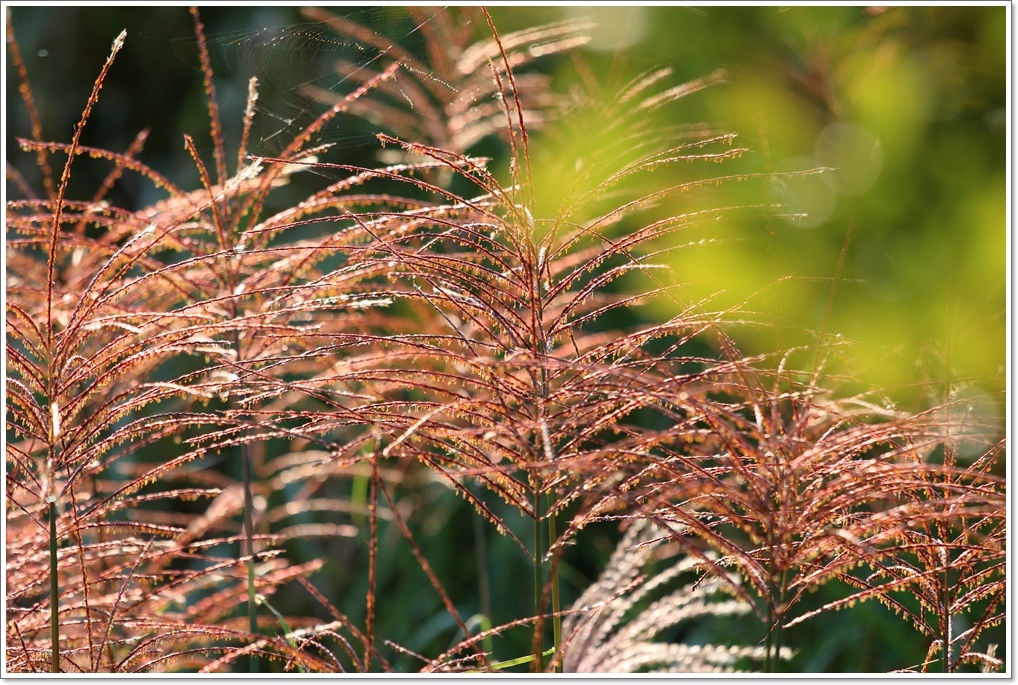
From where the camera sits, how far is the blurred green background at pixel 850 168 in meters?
1.32

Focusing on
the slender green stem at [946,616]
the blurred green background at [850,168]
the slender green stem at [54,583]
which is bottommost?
the slender green stem at [946,616]

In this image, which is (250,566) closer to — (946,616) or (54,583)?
(54,583)

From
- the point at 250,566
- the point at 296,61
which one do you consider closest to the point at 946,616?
the point at 250,566

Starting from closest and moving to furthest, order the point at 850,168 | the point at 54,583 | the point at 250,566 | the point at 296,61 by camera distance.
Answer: the point at 54,583 < the point at 250,566 < the point at 296,61 < the point at 850,168

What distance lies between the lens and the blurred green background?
1.32 metres

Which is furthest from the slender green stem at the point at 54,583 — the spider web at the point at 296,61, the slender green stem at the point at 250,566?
the spider web at the point at 296,61

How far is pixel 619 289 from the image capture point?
2.52 m

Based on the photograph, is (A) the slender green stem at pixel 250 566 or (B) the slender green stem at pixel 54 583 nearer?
(B) the slender green stem at pixel 54 583

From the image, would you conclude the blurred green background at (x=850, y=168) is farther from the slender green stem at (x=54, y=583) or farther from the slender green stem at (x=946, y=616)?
the slender green stem at (x=54, y=583)

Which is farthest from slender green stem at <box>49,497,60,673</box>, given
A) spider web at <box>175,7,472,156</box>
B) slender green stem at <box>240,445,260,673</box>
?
spider web at <box>175,7,472,156</box>

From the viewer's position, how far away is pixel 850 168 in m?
1.52

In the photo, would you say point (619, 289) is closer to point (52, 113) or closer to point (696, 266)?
point (696, 266)

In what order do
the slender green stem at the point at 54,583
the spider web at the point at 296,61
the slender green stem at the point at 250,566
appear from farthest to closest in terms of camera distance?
the spider web at the point at 296,61, the slender green stem at the point at 250,566, the slender green stem at the point at 54,583
